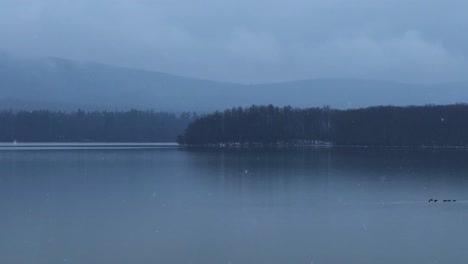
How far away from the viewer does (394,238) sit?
55.4 feet

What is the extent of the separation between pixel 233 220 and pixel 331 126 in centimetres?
8161

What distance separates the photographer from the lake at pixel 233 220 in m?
15.2

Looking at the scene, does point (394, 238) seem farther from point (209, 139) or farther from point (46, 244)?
point (209, 139)

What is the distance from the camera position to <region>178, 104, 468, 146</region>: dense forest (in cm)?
9375

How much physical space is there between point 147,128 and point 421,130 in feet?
179

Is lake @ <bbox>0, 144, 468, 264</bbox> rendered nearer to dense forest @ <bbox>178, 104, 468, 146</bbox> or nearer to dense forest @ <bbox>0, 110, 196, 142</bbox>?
dense forest @ <bbox>178, 104, 468, 146</bbox>

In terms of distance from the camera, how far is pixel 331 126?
329 feet

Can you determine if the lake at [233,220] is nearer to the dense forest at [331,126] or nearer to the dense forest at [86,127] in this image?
the dense forest at [331,126]

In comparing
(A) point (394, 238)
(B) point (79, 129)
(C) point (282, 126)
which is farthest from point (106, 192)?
(B) point (79, 129)

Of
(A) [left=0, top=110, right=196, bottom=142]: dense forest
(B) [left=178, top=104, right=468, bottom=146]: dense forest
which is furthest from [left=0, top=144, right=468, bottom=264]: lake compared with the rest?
(A) [left=0, top=110, right=196, bottom=142]: dense forest

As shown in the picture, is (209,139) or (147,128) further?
(147,128)

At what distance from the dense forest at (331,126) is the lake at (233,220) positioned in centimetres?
6151

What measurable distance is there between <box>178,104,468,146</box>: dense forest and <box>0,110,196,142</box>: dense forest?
2899 cm

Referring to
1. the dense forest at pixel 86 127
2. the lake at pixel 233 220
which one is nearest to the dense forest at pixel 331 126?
the dense forest at pixel 86 127
